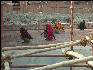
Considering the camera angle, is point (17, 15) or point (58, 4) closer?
point (17, 15)

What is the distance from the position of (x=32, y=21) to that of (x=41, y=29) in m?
2.38

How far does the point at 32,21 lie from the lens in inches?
808

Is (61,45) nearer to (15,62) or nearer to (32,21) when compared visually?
(15,62)

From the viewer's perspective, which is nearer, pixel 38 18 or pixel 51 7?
pixel 38 18

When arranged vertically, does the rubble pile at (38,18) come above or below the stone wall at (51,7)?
below

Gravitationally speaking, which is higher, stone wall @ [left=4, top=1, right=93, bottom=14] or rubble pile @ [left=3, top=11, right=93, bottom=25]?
stone wall @ [left=4, top=1, right=93, bottom=14]

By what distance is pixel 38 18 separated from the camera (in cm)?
2164

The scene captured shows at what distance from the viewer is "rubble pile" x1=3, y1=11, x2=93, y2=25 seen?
66.8 feet

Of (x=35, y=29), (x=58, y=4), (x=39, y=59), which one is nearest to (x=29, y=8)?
(x=58, y=4)

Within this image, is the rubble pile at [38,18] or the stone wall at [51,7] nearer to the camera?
the rubble pile at [38,18]

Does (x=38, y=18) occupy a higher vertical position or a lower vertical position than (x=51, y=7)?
lower

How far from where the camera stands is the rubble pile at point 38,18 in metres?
20.4

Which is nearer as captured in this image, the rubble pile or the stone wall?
the rubble pile

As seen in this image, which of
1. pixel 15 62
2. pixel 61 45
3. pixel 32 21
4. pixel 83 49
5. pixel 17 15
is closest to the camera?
pixel 61 45
